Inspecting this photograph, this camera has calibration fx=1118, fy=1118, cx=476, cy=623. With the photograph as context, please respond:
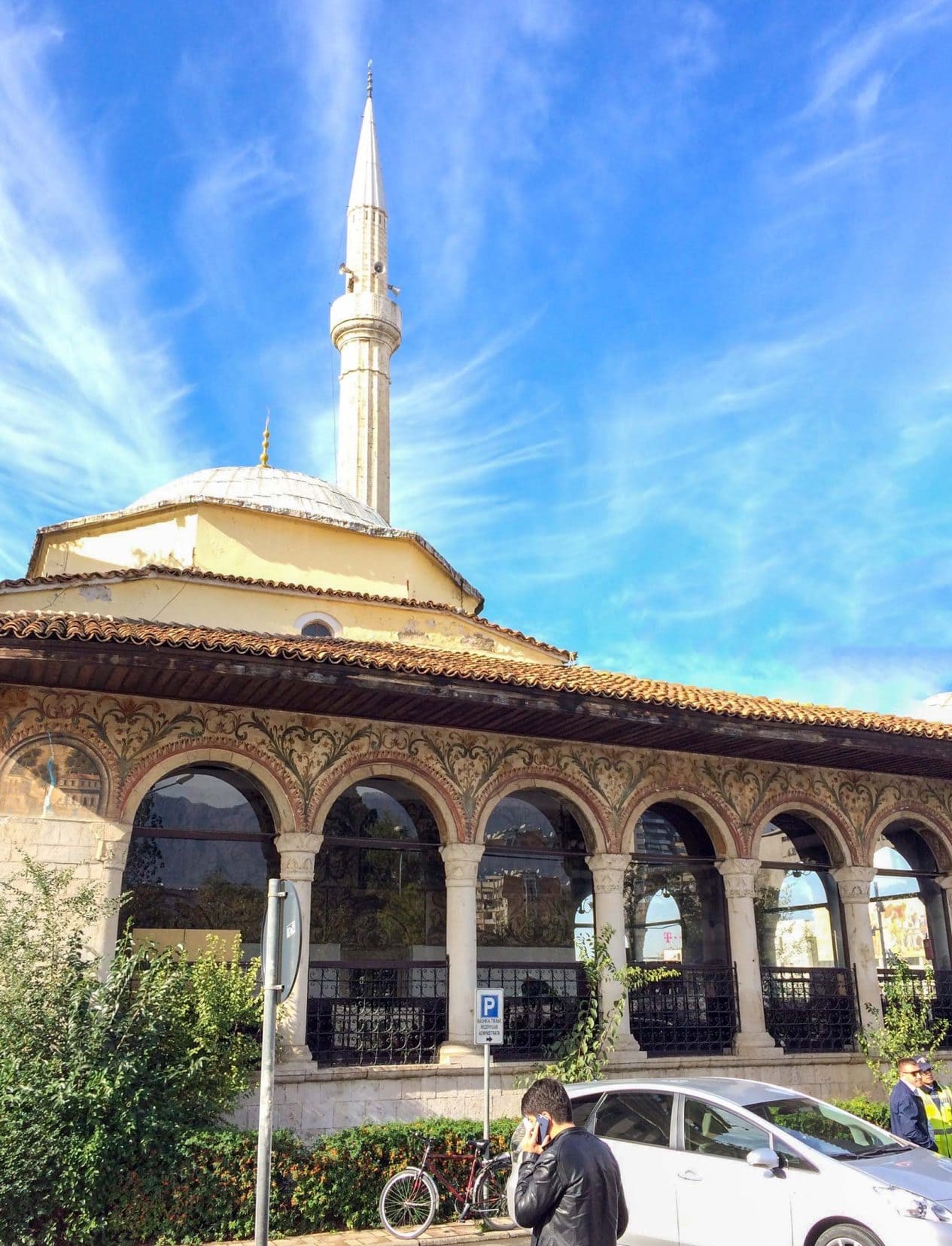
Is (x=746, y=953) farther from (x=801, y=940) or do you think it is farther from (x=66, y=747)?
(x=66, y=747)

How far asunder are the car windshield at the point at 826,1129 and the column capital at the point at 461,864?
4486 millimetres

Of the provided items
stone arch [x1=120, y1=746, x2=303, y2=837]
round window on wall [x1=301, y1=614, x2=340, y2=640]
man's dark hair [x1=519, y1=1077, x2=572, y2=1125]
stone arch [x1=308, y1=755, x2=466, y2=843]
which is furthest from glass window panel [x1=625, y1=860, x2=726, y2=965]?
man's dark hair [x1=519, y1=1077, x2=572, y2=1125]

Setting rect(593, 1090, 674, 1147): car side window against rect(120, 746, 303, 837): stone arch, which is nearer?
rect(593, 1090, 674, 1147): car side window

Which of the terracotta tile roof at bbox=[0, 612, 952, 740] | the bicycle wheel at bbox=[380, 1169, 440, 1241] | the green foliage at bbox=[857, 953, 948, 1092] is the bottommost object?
the bicycle wheel at bbox=[380, 1169, 440, 1241]

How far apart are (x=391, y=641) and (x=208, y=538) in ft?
9.67

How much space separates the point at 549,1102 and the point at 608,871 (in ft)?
25.9

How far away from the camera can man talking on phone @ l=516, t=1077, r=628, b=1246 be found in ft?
12.3

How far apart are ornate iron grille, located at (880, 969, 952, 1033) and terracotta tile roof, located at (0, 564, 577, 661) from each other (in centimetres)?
621

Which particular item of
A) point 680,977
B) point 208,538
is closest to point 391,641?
point 208,538

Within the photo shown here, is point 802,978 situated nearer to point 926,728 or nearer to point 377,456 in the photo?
point 926,728

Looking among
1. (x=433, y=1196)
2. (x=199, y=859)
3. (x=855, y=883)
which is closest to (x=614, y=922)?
(x=855, y=883)

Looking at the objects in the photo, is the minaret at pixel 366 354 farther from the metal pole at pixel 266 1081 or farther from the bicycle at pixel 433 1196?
the metal pole at pixel 266 1081

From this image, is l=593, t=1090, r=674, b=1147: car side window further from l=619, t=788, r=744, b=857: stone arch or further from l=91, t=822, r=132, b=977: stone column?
l=619, t=788, r=744, b=857: stone arch

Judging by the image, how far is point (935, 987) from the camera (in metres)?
13.3
